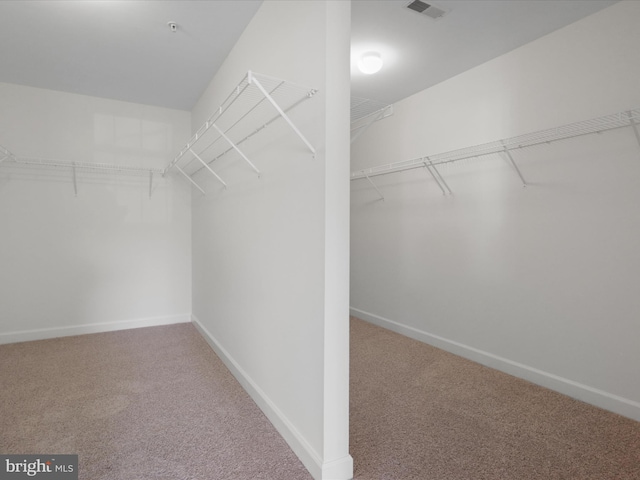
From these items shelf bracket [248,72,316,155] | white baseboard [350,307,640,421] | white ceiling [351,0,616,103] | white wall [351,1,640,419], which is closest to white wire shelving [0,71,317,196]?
shelf bracket [248,72,316,155]

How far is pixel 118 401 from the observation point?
2211 millimetres

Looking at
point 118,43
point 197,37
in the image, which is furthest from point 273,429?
point 118,43

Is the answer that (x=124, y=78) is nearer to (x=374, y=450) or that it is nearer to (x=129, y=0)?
(x=129, y=0)

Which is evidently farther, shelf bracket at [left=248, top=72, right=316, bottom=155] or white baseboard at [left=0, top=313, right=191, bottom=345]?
white baseboard at [left=0, top=313, right=191, bottom=345]

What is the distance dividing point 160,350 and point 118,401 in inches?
37.0

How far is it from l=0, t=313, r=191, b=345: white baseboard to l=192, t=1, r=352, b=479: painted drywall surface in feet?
5.48

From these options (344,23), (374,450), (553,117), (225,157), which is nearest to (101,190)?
(225,157)

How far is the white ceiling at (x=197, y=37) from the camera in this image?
2.11 m

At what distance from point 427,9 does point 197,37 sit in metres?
1.53

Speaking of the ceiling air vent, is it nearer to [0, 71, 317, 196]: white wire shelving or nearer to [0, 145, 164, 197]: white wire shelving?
[0, 71, 317, 196]: white wire shelving

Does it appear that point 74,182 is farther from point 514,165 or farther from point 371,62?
point 514,165

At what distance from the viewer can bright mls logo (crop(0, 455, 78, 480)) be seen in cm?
152

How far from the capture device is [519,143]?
8.20ft

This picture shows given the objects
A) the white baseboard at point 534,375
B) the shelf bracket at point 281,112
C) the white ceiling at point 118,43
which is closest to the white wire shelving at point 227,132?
the shelf bracket at point 281,112
